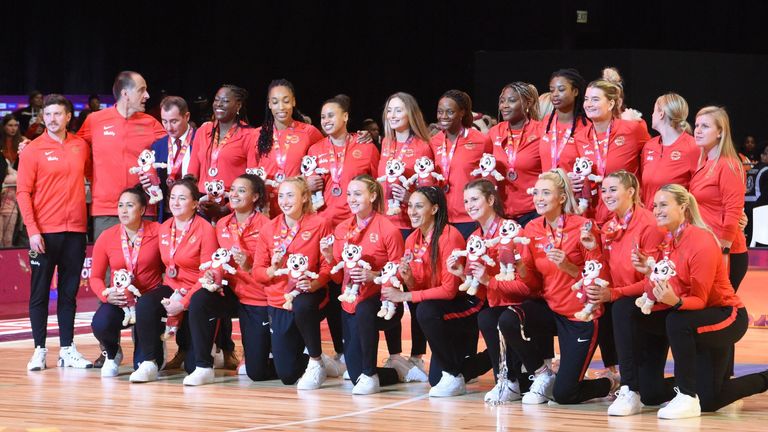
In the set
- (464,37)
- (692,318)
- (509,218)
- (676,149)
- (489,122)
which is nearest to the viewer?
(692,318)

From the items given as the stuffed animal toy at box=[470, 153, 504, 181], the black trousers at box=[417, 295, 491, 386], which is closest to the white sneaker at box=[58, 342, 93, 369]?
the black trousers at box=[417, 295, 491, 386]

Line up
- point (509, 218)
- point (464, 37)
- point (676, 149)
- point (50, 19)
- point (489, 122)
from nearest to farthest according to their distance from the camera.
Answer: point (676, 149) → point (509, 218) → point (489, 122) → point (50, 19) → point (464, 37)

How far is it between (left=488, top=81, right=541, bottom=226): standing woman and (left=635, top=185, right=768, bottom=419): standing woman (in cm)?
124

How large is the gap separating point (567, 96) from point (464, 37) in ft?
29.3

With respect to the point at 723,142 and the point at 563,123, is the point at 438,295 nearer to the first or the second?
A: the point at 563,123

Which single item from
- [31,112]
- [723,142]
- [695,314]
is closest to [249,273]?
[695,314]

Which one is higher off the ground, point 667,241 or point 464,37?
point 464,37

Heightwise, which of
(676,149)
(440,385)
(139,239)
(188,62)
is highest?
(188,62)

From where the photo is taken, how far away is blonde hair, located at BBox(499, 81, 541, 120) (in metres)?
8.15

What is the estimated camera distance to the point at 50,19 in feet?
50.3

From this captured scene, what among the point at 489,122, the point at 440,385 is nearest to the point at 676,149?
the point at 440,385

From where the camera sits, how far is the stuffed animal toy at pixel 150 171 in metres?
8.63

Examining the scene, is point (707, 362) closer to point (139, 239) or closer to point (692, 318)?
point (692, 318)

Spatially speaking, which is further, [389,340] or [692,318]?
[389,340]
